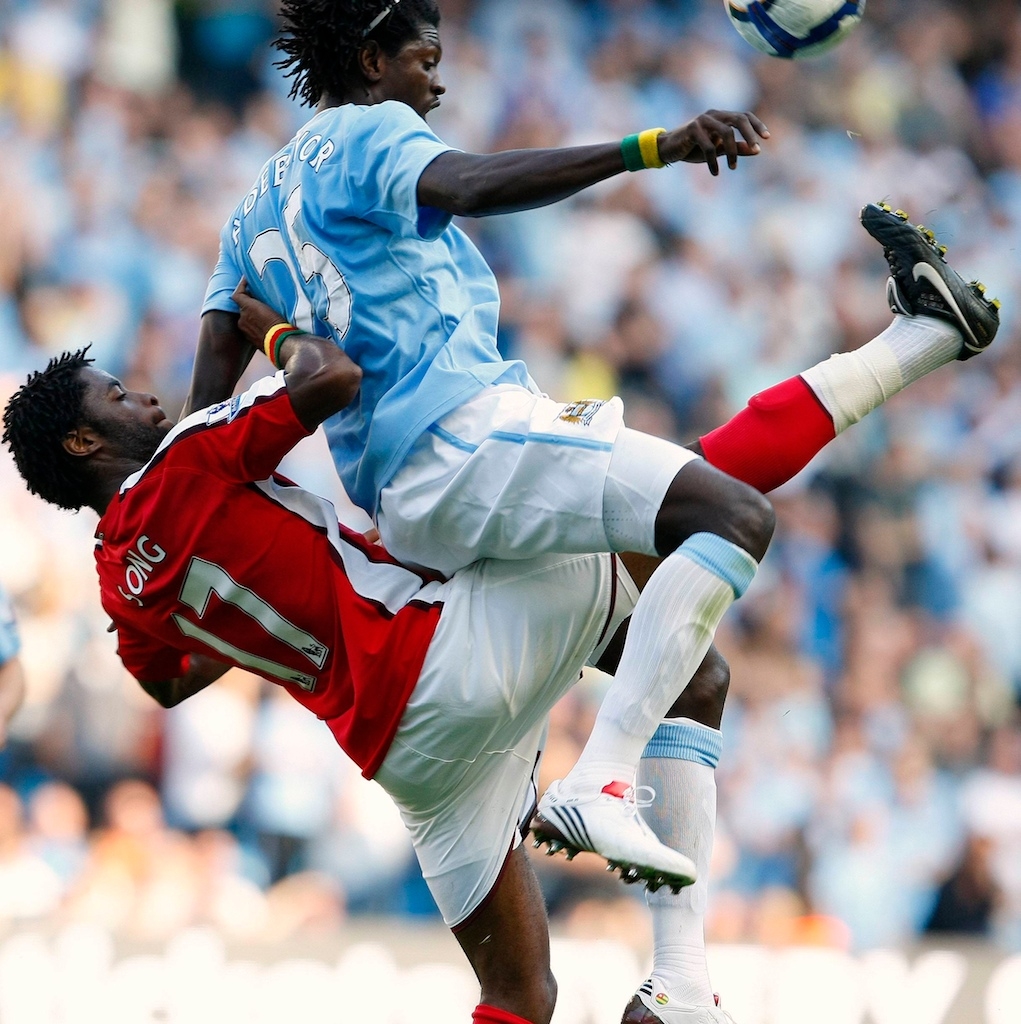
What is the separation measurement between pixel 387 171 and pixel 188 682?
5.56 feet

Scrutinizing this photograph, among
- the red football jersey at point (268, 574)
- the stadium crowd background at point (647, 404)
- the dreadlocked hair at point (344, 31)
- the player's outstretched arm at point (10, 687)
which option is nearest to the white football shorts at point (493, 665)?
the red football jersey at point (268, 574)

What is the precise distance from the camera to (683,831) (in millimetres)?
4098

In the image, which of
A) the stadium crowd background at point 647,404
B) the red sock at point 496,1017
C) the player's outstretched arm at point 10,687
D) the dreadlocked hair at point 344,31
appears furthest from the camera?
→ the stadium crowd background at point 647,404

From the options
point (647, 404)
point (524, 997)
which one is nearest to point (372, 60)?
point (524, 997)

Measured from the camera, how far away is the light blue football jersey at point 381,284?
3.78 m

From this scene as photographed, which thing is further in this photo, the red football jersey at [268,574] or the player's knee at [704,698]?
the player's knee at [704,698]

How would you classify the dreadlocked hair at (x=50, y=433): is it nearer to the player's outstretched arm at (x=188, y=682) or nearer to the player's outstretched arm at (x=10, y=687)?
the player's outstretched arm at (x=188, y=682)

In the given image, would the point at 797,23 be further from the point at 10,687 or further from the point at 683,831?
the point at 10,687

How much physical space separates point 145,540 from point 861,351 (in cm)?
178

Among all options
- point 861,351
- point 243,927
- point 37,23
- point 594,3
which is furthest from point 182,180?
point 861,351

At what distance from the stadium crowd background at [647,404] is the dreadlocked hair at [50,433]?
3.40 meters

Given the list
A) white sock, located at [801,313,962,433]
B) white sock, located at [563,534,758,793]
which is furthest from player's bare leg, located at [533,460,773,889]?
white sock, located at [801,313,962,433]

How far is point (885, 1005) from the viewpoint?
7.29 meters

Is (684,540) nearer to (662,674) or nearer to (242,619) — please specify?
(662,674)
